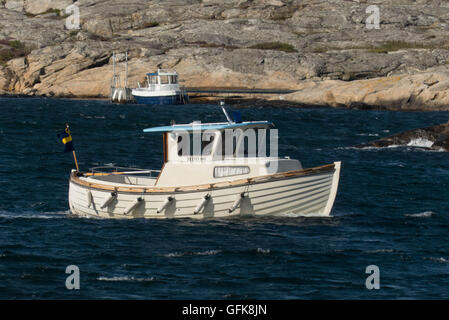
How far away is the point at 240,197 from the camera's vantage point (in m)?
27.1

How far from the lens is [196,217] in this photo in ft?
92.0

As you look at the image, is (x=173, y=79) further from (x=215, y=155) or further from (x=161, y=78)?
Answer: (x=215, y=155)

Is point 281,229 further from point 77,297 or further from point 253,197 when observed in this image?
point 77,297

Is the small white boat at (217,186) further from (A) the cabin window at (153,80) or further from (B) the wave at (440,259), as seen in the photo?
(A) the cabin window at (153,80)

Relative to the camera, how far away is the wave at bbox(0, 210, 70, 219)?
3028 cm

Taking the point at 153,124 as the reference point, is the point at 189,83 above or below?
above

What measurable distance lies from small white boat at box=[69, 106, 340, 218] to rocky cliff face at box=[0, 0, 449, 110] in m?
54.9

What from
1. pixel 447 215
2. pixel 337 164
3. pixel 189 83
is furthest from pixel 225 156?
pixel 189 83

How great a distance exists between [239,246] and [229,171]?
13.2ft

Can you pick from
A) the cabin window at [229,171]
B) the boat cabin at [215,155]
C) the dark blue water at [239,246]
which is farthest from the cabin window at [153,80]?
the cabin window at [229,171]

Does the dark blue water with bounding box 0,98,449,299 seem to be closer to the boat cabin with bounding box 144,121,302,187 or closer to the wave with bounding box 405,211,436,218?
the wave with bounding box 405,211,436,218

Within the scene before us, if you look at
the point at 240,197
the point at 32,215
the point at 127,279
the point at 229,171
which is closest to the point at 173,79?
the point at 32,215

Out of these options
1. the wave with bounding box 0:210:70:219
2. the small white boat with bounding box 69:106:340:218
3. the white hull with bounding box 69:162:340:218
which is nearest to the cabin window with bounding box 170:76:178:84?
the wave with bounding box 0:210:70:219

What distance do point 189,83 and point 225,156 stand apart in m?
76.2
